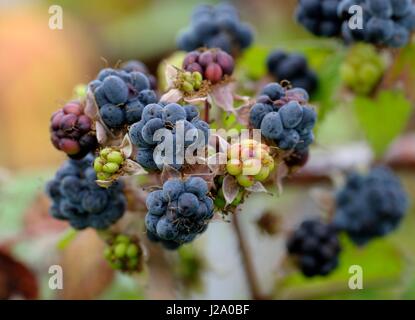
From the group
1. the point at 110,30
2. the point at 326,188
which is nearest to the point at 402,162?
the point at 326,188

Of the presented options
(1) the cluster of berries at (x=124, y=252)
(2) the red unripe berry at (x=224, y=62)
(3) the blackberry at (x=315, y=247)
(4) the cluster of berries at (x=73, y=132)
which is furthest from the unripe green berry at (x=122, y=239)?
(3) the blackberry at (x=315, y=247)

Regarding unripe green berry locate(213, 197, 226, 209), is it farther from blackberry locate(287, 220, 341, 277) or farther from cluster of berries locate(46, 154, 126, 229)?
blackberry locate(287, 220, 341, 277)

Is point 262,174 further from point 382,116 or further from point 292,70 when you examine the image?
point 382,116

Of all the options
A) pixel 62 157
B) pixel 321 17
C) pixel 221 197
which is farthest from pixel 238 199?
pixel 62 157

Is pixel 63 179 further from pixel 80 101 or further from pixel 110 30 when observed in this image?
pixel 110 30

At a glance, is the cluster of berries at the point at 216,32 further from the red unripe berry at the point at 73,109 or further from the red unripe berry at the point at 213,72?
the red unripe berry at the point at 73,109

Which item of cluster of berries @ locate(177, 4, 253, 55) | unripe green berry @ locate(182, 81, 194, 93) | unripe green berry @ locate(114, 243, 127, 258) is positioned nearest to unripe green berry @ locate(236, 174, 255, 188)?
unripe green berry @ locate(182, 81, 194, 93)
